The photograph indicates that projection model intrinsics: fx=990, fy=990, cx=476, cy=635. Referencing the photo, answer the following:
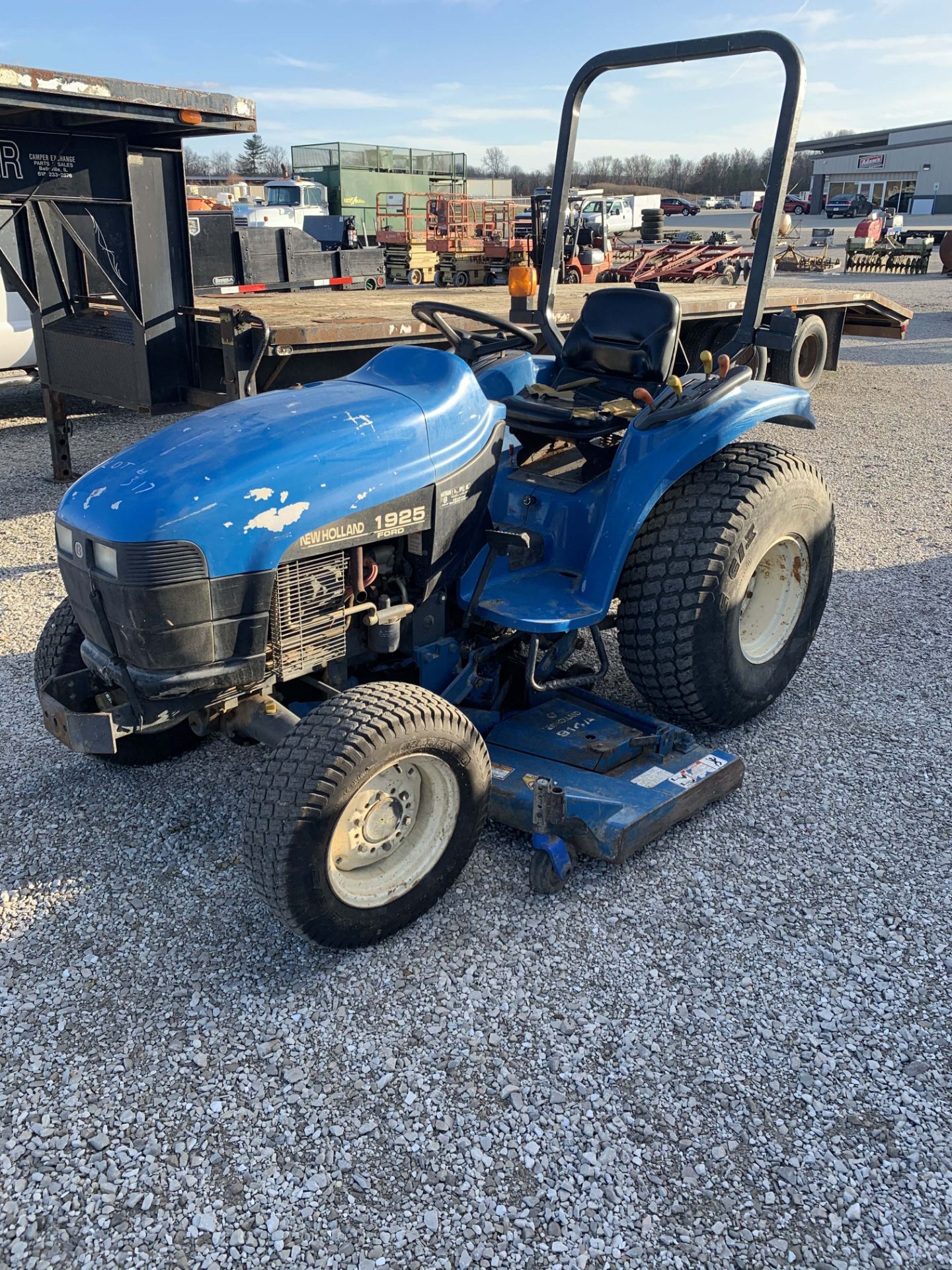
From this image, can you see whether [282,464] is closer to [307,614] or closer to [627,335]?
[307,614]

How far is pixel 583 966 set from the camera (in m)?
2.41

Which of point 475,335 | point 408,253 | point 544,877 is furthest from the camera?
point 408,253

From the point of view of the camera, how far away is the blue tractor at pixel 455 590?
7.43ft

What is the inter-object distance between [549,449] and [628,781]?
1.29 metres

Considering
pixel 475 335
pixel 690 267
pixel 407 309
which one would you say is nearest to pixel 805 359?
pixel 407 309

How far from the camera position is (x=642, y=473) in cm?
300

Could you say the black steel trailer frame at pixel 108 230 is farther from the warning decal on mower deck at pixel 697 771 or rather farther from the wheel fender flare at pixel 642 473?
the warning decal on mower deck at pixel 697 771

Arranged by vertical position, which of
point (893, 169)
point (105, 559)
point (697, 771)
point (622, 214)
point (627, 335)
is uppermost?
point (893, 169)

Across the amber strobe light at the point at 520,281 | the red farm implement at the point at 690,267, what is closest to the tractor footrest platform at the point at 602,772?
the amber strobe light at the point at 520,281

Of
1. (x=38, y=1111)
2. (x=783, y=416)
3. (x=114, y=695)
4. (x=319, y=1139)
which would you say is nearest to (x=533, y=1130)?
(x=319, y=1139)

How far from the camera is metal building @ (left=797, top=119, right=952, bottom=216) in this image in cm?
5609

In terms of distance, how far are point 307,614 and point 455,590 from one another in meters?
0.60

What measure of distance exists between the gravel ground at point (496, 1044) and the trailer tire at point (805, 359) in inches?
279

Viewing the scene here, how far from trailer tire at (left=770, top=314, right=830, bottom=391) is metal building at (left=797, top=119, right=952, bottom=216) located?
48.9 metres
